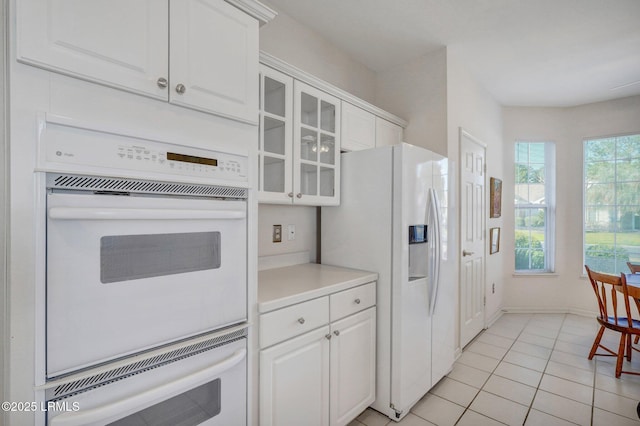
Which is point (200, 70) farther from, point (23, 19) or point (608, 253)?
point (608, 253)

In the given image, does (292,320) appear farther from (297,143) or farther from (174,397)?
(297,143)

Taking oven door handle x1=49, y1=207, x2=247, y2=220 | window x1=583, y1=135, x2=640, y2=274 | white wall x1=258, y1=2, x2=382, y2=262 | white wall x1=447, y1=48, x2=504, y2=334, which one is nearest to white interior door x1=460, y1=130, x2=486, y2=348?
white wall x1=447, y1=48, x2=504, y2=334

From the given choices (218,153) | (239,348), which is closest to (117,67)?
(218,153)

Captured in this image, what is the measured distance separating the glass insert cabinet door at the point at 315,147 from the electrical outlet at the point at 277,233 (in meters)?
0.36

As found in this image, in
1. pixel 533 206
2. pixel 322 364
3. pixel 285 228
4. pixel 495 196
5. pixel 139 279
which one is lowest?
pixel 322 364

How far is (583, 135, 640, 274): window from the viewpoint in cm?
389

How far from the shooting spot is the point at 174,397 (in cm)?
116

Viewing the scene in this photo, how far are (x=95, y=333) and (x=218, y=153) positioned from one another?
2.38 feet

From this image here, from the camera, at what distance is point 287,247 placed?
2385 millimetres

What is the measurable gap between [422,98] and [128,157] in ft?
8.66

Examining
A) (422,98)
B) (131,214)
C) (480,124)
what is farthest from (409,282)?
(480,124)

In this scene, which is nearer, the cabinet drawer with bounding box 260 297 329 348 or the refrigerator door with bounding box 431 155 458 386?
the cabinet drawer with bounding box 260 297 329 348

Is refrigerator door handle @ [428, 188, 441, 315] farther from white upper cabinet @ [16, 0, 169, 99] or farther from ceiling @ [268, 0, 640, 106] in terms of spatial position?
white upper cabinet @ [16, 0, 169, 99]

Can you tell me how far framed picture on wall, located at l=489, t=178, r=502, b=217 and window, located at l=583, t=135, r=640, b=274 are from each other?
3.86 ft
